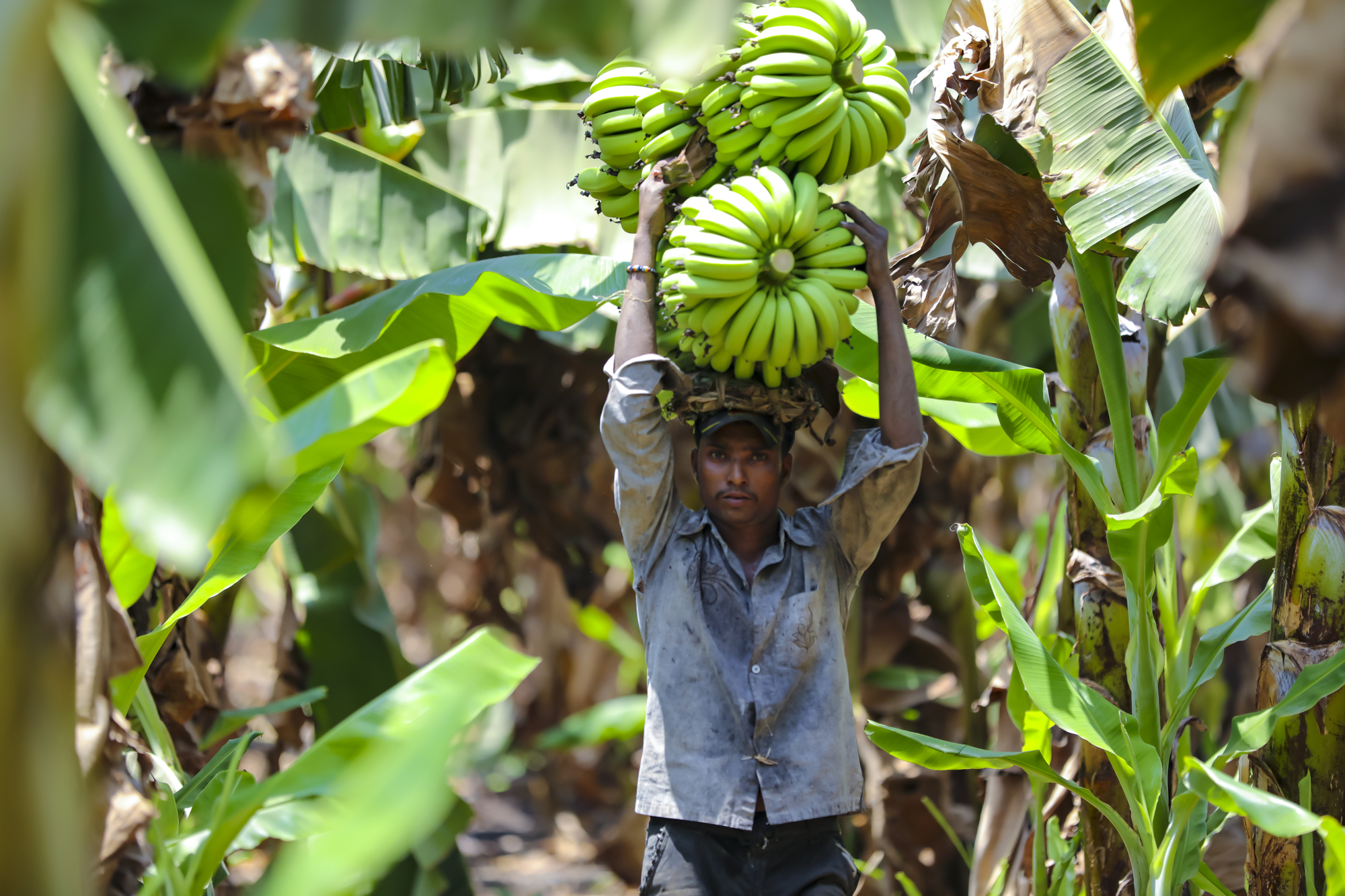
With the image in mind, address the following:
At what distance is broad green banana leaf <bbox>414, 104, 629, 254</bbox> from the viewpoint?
416cm

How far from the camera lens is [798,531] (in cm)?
249

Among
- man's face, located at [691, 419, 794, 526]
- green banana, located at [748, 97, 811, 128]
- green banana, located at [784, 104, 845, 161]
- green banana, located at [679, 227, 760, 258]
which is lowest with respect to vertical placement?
man's face, located at [691, 419, 794, 526]

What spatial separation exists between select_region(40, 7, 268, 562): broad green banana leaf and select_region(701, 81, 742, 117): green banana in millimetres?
1145

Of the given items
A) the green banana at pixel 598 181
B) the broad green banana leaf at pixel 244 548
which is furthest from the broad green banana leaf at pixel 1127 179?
the broad green banana leaf at pixel 244 548

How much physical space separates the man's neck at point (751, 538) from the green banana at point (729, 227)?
0.70m

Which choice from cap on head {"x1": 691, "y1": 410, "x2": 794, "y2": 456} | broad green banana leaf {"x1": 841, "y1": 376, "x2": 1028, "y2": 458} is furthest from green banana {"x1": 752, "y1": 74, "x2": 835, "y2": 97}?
broad green banana leaf {"x1": 841, "y1": 376, "x2": 1028, "y2": 458}

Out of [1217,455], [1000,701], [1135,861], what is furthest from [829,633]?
[1217,455]

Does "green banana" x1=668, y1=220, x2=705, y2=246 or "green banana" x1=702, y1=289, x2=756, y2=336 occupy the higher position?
"green banana" x1=668, y1=220, x2=705, y2=246

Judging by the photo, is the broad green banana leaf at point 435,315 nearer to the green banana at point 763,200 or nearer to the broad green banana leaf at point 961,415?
the green banana at point 763,200

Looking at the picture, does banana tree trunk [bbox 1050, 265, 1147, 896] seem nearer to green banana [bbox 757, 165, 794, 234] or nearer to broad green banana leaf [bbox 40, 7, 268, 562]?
green banana [bbox 757, 165, 794, 234]

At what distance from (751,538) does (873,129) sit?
951 mm

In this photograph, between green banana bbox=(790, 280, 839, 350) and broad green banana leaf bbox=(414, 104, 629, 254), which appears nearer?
green banana bbox=(790, 280, 839, 350)

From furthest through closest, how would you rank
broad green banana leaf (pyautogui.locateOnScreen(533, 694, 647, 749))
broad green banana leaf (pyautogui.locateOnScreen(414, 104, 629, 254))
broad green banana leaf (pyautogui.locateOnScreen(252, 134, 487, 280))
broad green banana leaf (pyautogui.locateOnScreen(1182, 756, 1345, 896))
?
1. broad green banana leaf (pyautogui.locateOnScreen(533, 694, 647, 749))
2. broad green banana leaf (pyautogui.locateOnScreen(414, 104, 629, 254))
3. broad green banana leaf (pyautogui.locateOnScreen(252, 134, 487, 280))
4. broad green banana leaf (pyautogui.locateOnScreen(1182, 756, 1345, 896))

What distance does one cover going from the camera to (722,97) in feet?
7.26
